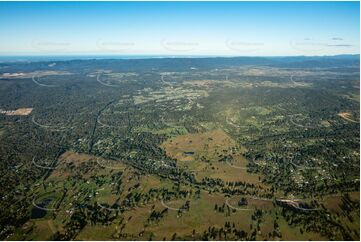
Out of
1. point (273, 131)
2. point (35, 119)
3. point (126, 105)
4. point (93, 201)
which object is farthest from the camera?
point (126, 105)

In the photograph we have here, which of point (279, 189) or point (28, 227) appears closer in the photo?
point (28, 227)

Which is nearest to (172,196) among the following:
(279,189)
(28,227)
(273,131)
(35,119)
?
(279,189)

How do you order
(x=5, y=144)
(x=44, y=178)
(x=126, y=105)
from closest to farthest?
1. (x=44, y=178)
2. (x=5, y=144)
3. (x=126, y=105)

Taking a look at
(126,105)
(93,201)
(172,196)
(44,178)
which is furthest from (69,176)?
(126,105)

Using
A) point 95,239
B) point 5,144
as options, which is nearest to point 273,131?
point 95,239

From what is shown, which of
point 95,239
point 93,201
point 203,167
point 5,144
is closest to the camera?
point 95,239

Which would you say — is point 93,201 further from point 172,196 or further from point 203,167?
point 203,167

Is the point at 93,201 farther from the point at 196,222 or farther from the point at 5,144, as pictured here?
the point at 5,144

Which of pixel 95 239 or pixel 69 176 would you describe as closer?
pixel 95 239

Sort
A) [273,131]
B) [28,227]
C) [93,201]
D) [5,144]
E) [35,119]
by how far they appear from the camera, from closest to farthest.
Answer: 1. [28,227]
2. [93,201]
3. [5,144]
4. [273,131]
5. [35,119]
